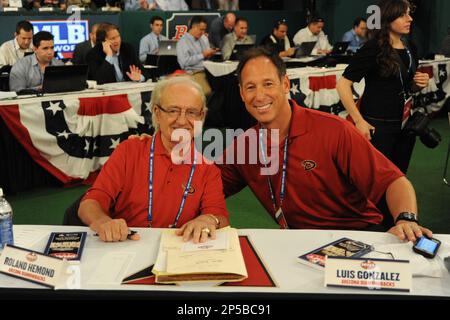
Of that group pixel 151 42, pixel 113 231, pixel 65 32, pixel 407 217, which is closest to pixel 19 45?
pixel 65 32

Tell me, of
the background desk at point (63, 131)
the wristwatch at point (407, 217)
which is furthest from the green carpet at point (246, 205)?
the wristwatch at point (407, 217)

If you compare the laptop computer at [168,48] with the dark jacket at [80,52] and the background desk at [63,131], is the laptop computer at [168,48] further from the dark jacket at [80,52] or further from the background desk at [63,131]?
the background desk at [63,131]

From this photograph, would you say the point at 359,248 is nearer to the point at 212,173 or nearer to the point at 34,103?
the point at 212,173

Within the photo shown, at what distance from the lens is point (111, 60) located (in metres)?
5.83

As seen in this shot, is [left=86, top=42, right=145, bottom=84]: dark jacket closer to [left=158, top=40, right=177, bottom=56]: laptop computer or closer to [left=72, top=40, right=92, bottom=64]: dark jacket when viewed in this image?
[left=72, top=40, right=92, bottom=64]: dark jacket

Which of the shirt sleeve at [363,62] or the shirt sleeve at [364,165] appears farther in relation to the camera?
the shirt sleeve at [363,62]

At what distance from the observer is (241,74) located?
2143mm

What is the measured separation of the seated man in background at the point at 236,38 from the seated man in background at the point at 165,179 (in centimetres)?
729

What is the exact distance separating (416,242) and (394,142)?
1566mm

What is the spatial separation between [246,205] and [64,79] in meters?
1.83

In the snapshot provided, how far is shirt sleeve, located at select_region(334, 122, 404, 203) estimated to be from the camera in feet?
6.70

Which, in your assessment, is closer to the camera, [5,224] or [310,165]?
[5,224]

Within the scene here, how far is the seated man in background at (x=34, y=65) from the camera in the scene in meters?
5.17

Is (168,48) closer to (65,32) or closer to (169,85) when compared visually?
(65,32)
